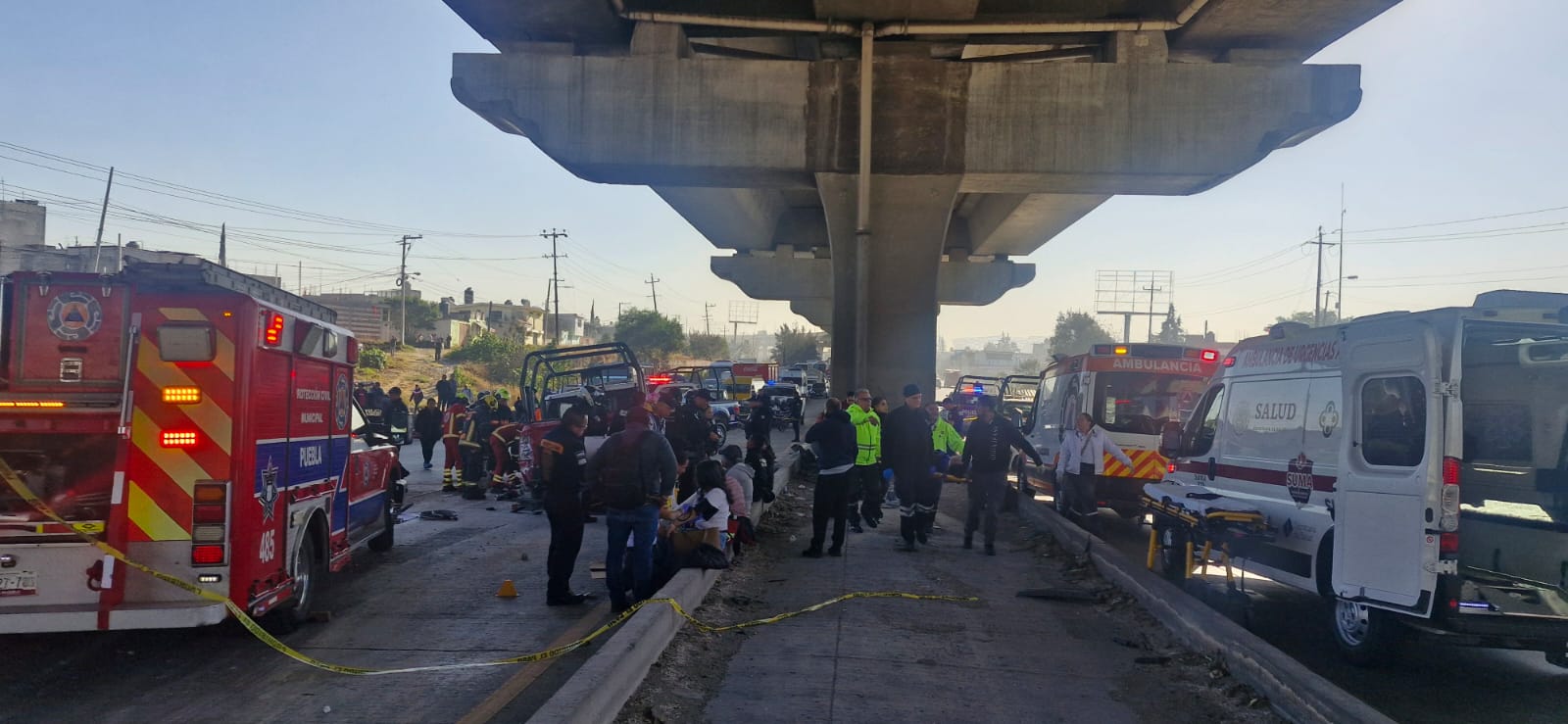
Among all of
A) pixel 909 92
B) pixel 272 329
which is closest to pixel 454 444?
pixel 909 92

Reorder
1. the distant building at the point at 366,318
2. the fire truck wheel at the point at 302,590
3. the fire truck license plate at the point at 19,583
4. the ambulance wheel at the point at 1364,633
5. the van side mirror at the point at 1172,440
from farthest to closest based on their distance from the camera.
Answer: the distant building at the point at 366,318
the van side mirror at the point at 1172,440
the fire truck wheel at the point at 302,590
the ambulance wheel at the point at 1364,633
the fire truck license plate at the point at 19,583

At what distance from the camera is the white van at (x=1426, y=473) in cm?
638

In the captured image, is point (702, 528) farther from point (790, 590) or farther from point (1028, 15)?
point (1028, 15)

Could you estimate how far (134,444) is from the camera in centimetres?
649

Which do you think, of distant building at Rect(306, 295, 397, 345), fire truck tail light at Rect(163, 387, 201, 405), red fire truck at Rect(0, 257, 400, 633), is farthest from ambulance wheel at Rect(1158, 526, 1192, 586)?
distant building at Rect(306, 295, 397, 345)

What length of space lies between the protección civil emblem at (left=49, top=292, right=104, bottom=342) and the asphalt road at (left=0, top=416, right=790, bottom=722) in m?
2.09

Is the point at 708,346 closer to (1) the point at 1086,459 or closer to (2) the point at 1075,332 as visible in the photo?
(2) the point at 1075,332

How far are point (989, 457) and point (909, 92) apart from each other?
27.6ft

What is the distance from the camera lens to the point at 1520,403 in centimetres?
768

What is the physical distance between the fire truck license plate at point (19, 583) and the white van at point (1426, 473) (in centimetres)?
818

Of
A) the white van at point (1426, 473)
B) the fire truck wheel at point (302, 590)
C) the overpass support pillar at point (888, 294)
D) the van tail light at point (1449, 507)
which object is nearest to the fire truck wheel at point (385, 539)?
the fire truck wheel at point (302, 590)

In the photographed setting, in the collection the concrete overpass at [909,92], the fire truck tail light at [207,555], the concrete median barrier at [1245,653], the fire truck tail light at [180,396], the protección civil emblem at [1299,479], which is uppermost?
the concrete overpass at [909,92]

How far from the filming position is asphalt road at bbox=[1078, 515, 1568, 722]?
6.26m

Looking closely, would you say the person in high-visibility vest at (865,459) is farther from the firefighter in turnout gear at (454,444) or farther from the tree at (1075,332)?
the tree at (1075,332)
